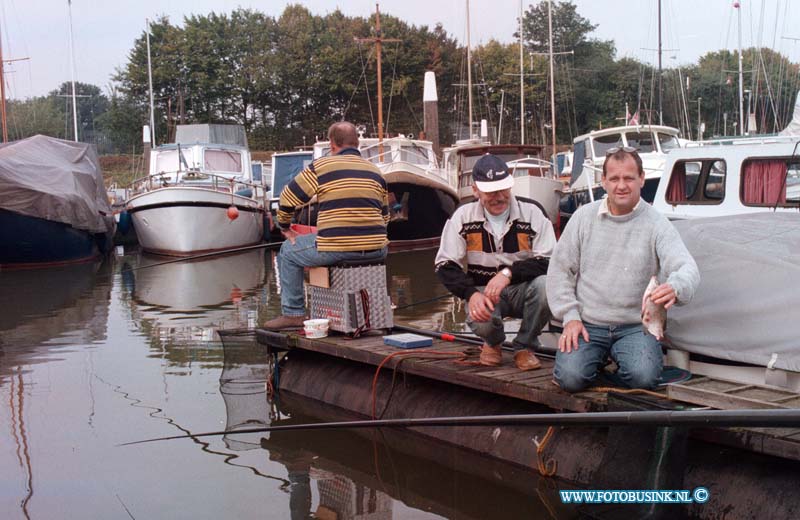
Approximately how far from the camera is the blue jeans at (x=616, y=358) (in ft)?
15.6

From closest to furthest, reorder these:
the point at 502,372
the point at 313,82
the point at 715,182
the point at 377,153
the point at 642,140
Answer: the point at 502,372 < the point at 715,182 < the point at 642,140 < the point at 377,153 < the point at 313,82

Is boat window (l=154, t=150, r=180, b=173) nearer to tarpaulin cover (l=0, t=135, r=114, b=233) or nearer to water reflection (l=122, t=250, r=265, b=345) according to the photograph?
tarpaulin cover (l=0, t=135, r=114, b=233)

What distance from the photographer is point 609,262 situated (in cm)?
500

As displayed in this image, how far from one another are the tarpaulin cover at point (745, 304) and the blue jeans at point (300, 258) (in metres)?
2.71

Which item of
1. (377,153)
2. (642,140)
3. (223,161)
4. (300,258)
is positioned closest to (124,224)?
(223,161)

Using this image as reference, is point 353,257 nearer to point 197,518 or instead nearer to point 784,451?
point 197,518

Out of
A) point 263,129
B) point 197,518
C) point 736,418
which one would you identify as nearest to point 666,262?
point 736,418

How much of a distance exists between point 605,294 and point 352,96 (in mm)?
56643

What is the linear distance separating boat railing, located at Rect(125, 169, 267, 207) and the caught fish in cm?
2111

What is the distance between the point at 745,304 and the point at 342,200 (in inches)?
132

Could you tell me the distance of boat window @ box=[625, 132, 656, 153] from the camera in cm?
2503

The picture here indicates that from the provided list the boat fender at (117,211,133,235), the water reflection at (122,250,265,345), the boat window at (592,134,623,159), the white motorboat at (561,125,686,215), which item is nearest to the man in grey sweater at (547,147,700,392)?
the water reflection at (122,250,265,345)

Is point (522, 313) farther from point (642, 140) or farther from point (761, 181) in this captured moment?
point (642, 140)

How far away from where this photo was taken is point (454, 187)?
28.9m
